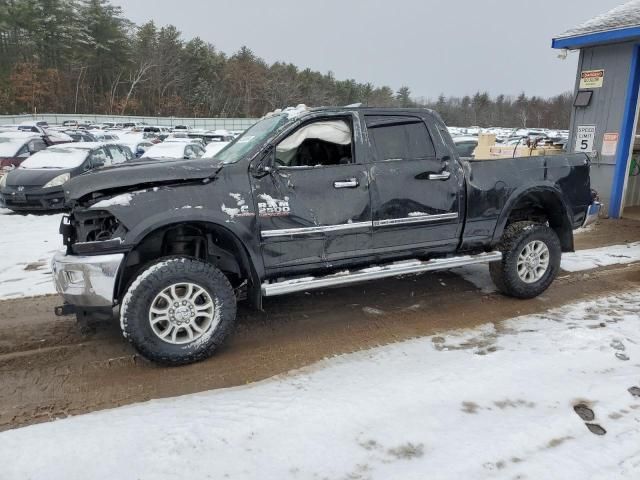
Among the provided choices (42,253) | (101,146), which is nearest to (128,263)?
(42,253)

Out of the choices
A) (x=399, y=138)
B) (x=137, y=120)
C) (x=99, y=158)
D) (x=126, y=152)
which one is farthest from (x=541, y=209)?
(x=137, y=120)

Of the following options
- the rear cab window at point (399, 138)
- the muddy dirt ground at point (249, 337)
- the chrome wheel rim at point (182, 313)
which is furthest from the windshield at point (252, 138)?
the muddy dirt ground at point (249, 337)

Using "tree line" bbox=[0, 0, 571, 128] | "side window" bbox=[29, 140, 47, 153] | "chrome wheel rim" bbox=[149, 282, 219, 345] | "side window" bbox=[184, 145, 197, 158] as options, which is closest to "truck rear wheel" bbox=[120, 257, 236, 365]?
"chrome wheel rim" bbox=[149, 282, 219, 345]

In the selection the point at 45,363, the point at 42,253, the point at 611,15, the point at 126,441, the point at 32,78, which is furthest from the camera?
the point at 32,78

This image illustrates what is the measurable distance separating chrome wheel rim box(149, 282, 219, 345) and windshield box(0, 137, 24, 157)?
1214cm

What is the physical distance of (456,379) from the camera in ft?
11.6

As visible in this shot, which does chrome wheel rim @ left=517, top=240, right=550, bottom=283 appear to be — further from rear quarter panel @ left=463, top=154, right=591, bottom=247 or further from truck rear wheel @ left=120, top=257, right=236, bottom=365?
truck rear wheel @ left=120, top=257, right=236, bottom=365

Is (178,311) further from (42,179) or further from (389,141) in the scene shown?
(42,179)

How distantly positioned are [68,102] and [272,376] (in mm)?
66613

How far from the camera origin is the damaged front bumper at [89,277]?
11.5 feet

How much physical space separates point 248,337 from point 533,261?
3.16 meters

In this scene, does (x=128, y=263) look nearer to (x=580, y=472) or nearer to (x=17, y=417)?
(x=17, y=417)

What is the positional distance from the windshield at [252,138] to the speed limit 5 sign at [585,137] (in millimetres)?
7688

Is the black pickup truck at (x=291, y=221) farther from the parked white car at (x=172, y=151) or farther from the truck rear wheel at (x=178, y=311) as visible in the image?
the parked white car at (x=172, y=151)
